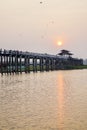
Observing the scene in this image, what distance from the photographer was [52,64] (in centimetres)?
13200

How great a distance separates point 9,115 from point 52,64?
373 feet

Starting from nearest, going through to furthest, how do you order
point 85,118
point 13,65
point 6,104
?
point 85,118, point 6,104, point 13,65

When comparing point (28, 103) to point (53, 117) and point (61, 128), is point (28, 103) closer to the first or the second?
point (53, 117)

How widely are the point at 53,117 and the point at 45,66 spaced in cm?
11453

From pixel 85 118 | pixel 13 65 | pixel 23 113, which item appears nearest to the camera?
pixel 85 118

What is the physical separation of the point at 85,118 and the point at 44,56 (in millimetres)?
102293

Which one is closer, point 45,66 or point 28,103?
point 28,103

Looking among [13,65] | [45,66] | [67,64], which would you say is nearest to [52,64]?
[45,66]

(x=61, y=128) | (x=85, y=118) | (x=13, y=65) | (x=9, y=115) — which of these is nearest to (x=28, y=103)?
(x=9, y=115)

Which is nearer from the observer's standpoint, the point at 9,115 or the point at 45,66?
the point at 9,115

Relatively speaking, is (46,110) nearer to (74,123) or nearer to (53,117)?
(53,117)

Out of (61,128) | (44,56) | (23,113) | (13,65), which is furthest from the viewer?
(44,56)

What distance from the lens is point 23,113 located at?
19.0 meters

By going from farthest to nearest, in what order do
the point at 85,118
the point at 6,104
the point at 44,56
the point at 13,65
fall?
the point at 44,56
the point at 13,65
the point at 6,104
the point at 85,118
